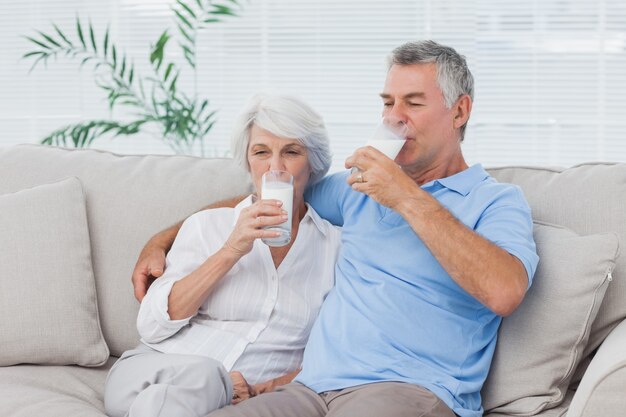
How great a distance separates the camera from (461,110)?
7.01 ft

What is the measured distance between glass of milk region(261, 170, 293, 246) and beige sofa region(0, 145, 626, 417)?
44 cm

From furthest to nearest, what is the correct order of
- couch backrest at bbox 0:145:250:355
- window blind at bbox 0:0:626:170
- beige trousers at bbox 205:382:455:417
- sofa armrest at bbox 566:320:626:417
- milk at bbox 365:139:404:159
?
window blind at bbox 0:0:626:170 < couch backrest at bbox 0:145:250:355 < milk at bbox 365:139:404:159 < beige trousers at bbox 205:382:455:417 < sofa armrest at bbox 566:320:626:417

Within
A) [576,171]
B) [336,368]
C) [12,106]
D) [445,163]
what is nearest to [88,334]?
[336,368]

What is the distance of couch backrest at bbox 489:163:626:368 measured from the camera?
1960 mm

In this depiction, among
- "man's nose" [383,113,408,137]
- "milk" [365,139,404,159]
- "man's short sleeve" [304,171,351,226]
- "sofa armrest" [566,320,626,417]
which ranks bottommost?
"sofa armrest" [566,320,626,417]

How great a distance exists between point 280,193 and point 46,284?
74 cm

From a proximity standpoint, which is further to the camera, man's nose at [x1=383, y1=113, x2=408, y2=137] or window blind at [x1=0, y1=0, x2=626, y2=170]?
window blind at [x1=0, y1=0, x2=626, y2=170]

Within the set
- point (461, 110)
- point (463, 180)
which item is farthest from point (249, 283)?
point (461, 110)

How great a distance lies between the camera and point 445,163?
2.12m

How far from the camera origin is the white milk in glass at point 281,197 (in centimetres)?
191

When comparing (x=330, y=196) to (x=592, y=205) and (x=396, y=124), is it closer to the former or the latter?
(x=396, y=124)

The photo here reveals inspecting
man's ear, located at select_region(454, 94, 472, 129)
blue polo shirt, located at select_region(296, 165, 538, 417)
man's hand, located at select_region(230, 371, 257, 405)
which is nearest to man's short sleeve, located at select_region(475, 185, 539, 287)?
blue polo shirt, located at select_region(296, 165, 538, 417)

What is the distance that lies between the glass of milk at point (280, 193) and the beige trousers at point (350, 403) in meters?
0.35

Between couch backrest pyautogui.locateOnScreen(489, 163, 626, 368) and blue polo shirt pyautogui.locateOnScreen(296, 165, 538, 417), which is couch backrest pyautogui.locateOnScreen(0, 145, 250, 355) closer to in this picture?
blue polo shirt pyautogui.locateOnScreen(296, 165, 538, 417)
